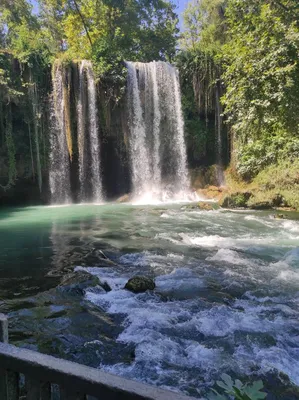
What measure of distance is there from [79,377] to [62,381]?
0.09 metres

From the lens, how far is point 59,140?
20812 mm

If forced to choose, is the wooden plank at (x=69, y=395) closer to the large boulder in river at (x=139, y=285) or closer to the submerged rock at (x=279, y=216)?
the large boulder in river at (x=139, y=285)

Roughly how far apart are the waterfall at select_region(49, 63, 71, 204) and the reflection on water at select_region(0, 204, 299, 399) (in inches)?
409

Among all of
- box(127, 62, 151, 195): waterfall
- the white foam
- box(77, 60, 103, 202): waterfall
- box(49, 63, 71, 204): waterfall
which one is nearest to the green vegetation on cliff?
box(49, 63, 71, 204): waterfall

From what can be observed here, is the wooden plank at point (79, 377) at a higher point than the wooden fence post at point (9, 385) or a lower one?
higher

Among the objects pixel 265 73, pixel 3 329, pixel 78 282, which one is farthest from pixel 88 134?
pixel 3 329

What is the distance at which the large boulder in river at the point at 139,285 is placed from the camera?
5980 mm

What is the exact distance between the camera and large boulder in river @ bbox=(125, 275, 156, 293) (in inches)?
235

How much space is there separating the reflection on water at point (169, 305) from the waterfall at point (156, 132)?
12.3 metres

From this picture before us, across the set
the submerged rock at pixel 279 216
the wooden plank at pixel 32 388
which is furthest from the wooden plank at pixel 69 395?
the submerged rock at pixel 279 216

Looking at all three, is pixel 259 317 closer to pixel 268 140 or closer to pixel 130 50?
pixel 268 140

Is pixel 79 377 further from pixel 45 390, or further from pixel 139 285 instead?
pixel 139 285

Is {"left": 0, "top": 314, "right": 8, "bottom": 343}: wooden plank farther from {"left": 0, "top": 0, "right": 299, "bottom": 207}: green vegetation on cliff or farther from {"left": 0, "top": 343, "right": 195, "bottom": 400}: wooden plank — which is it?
{"left": 0, "top": 0, "right": 299, "bottom": 207}: green vegetation on cliff

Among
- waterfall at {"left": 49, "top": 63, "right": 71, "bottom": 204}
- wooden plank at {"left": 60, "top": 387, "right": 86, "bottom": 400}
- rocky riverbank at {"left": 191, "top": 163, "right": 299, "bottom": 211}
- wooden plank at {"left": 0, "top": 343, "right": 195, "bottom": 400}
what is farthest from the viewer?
waterfall at {"left": 49, "top": 63, "right": 71, "bottom": 204}
